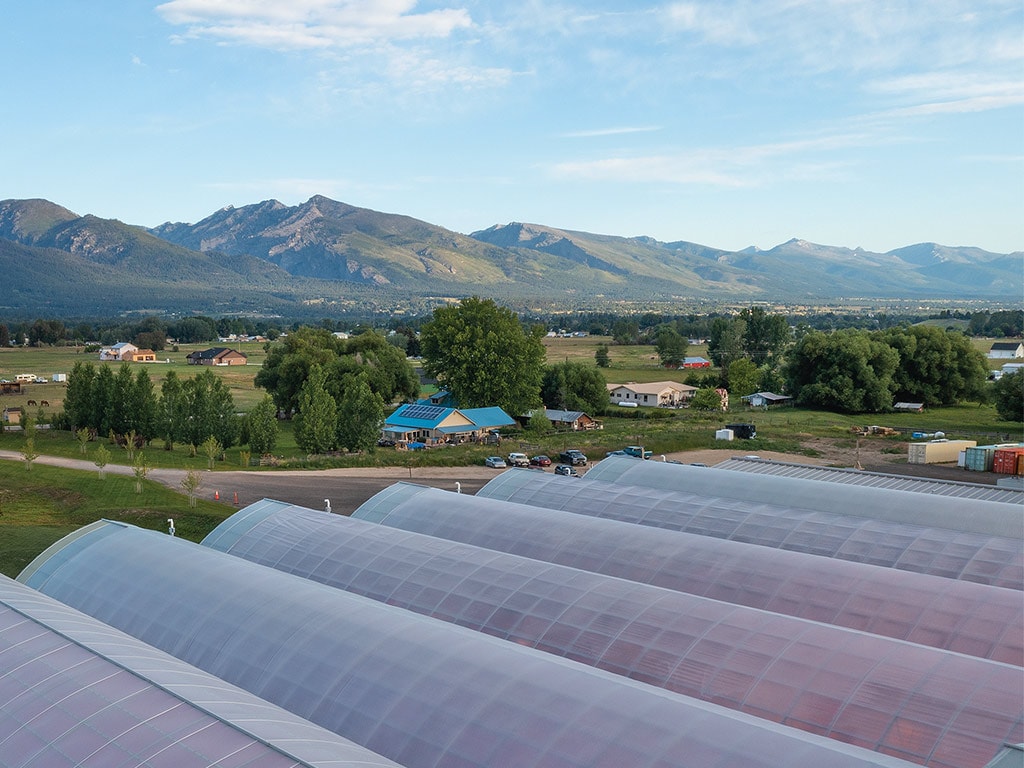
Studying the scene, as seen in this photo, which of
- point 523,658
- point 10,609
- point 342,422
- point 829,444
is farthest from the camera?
point 829,444

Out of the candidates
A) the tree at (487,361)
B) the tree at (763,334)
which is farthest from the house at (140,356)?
the tree at (763,334)

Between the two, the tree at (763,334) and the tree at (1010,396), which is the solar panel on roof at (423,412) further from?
the tree at (763,334)

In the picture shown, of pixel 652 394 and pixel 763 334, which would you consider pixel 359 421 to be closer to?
pixel 652 394

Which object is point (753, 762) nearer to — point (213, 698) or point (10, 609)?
point (213, 698)

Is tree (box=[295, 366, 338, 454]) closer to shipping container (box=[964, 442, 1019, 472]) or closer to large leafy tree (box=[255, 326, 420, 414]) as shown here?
large leafy tree (box=[255, 326, 420, 414])

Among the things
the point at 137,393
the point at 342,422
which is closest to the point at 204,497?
the point at 342,422

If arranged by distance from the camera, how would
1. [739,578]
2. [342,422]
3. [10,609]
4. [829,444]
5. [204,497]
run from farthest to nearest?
[829,444] → [342,422] → [204,497] → [739,578] → [10,609]
